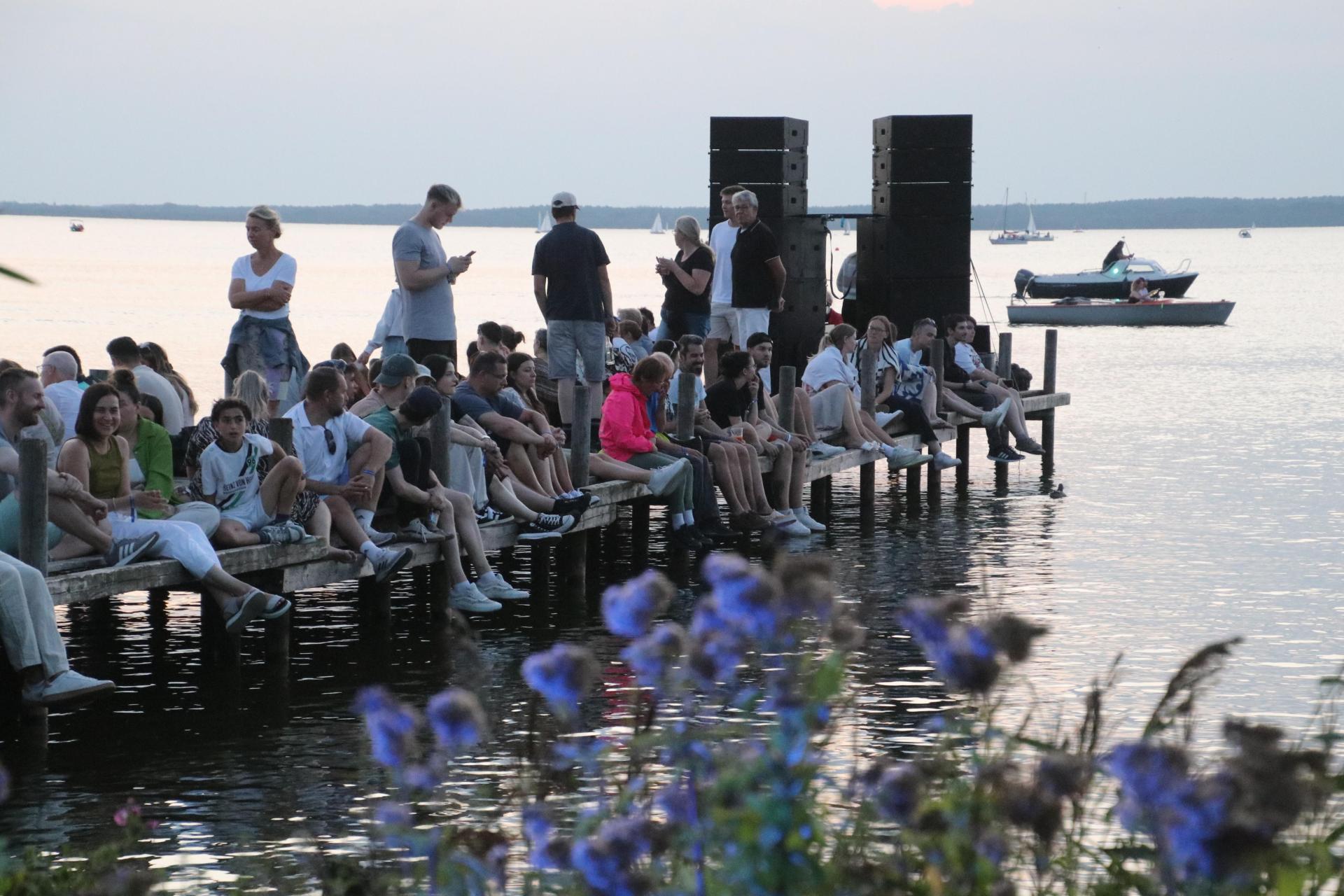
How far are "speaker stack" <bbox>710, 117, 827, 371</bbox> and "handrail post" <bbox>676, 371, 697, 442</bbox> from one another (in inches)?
251

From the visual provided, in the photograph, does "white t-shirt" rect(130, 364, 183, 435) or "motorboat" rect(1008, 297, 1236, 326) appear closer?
"white t-shirt" rect(130, 364, 183, 435)

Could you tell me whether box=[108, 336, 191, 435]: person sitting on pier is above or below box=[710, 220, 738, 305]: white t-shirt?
below

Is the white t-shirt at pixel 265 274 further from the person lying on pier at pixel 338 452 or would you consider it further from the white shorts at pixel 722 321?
the white shorts at pixel 722 321

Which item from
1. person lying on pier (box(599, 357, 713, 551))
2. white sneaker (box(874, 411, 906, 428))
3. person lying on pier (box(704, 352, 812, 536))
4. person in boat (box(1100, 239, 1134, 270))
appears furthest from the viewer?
person in boat (box(1100, 239, 1134, 270))

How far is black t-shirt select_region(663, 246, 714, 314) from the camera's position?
15.3 m

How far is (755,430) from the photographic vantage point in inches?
577

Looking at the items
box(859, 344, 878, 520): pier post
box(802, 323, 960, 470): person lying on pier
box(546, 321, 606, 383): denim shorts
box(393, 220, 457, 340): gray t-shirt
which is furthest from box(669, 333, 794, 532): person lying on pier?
box(859, 344, 878, 520): pier post

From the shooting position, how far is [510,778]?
25.1 ft

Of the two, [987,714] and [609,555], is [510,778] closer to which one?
[987,714]

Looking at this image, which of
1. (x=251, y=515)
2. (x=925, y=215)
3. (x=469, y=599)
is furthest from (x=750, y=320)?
(x=251, y=515)

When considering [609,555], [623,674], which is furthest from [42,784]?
[609,555]

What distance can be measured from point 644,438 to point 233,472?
4.39 meters

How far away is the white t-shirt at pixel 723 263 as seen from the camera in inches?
633

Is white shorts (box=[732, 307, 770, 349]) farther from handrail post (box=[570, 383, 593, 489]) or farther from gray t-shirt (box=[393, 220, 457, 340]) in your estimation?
gray t-shirt (box=[393, 220, 457, 340])
